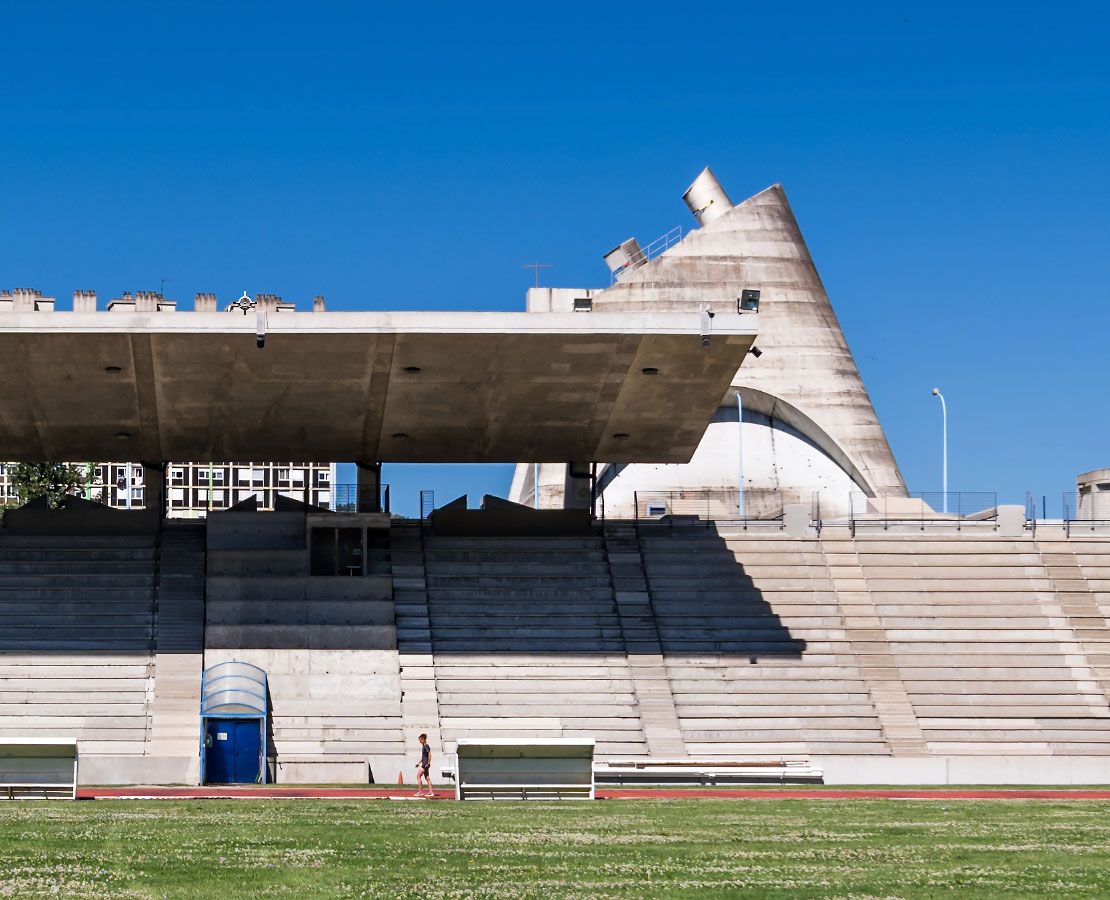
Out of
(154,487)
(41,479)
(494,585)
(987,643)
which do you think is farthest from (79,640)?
(41,479)

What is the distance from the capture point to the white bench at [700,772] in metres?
30.9

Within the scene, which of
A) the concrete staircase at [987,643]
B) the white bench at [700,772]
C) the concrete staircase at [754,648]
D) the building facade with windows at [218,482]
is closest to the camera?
the white bench at [700,772]

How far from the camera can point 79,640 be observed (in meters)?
37.9

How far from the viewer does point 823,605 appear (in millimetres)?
41906

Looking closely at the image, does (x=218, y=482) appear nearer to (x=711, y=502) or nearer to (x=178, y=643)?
(x=711, y=502)

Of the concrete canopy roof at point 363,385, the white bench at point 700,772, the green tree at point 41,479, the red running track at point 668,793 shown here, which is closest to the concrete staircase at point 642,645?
the concrete canopy roof at point 363,385

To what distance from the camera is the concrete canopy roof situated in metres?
35.5

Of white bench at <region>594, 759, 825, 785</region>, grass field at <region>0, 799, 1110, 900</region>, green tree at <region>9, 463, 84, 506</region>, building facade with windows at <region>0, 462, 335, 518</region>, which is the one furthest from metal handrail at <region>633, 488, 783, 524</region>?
building facade with windows at <region>0, 462, 335, 518</region>

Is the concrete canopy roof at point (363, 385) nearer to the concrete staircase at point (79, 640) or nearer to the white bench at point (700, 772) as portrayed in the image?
the concrete staircase at point (79, 640)

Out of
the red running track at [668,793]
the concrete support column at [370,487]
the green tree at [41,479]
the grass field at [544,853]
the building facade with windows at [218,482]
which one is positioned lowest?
the grass field at [544,853]

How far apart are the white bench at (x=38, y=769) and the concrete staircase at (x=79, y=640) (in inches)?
366

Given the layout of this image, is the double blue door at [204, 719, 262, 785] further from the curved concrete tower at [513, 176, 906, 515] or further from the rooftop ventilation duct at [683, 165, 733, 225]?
the rooftop ventilation duct at [683, 165, 733, 225]

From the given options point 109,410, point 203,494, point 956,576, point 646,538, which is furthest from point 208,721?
point 203,494

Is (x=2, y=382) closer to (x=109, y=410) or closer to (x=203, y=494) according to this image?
(x=109, y=410)
